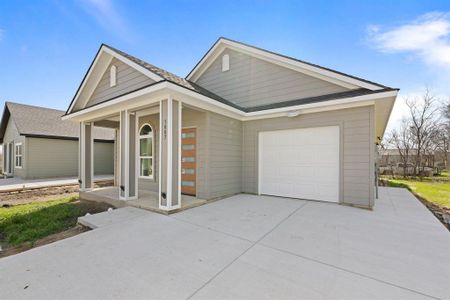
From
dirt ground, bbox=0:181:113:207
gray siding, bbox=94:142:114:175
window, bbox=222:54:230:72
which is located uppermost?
window, bbox=222:54:230:72

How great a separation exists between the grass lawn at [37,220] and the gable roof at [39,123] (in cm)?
858

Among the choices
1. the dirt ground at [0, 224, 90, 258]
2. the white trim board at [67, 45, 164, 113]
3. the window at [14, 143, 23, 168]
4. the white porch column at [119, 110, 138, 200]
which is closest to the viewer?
the dirt ground at [0, 224, 90, 258]

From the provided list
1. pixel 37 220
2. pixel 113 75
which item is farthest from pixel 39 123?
pixel 37 220

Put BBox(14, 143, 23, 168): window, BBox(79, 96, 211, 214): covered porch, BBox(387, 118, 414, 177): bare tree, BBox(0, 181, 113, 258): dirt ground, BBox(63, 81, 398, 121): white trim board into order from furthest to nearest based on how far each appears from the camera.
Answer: BBox(387, 118, 414, 177): bare tree
BBox(14, 143, 23, 168): window
BBox(79, 96, 211, 214): covered porch
BBox(63, 81, 398, 121): white trim board
BBox(0, 181, 113, 258): dirt ground

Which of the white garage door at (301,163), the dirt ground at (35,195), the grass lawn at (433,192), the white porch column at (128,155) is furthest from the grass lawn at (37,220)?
the grass lawn at (433,192)

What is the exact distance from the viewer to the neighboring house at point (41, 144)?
12.5 m

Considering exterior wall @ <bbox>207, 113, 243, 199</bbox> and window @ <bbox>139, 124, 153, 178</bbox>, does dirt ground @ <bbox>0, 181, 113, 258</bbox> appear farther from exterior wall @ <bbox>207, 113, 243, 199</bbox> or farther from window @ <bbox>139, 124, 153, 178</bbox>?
exterior wall @ <bbox>207, 113, 243, 199</bbox>

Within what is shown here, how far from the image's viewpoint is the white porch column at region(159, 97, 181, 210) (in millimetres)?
4840

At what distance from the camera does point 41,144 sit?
12.9m

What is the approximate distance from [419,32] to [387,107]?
150 inches

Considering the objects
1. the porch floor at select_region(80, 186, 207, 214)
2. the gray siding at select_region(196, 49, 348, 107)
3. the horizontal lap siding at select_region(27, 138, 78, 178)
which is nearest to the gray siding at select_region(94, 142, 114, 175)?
the horizontal lap siding at select_region(27, 138, 78, 178)

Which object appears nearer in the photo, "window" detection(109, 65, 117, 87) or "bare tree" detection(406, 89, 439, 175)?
"window" detection(109, 65, 117, 87)

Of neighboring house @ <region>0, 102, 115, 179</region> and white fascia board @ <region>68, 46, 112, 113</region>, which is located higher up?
white fascia board @ <region>68, 46, 112, 113</region>

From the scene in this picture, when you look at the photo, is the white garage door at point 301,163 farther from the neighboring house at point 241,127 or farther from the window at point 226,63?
the window at point 226,63
